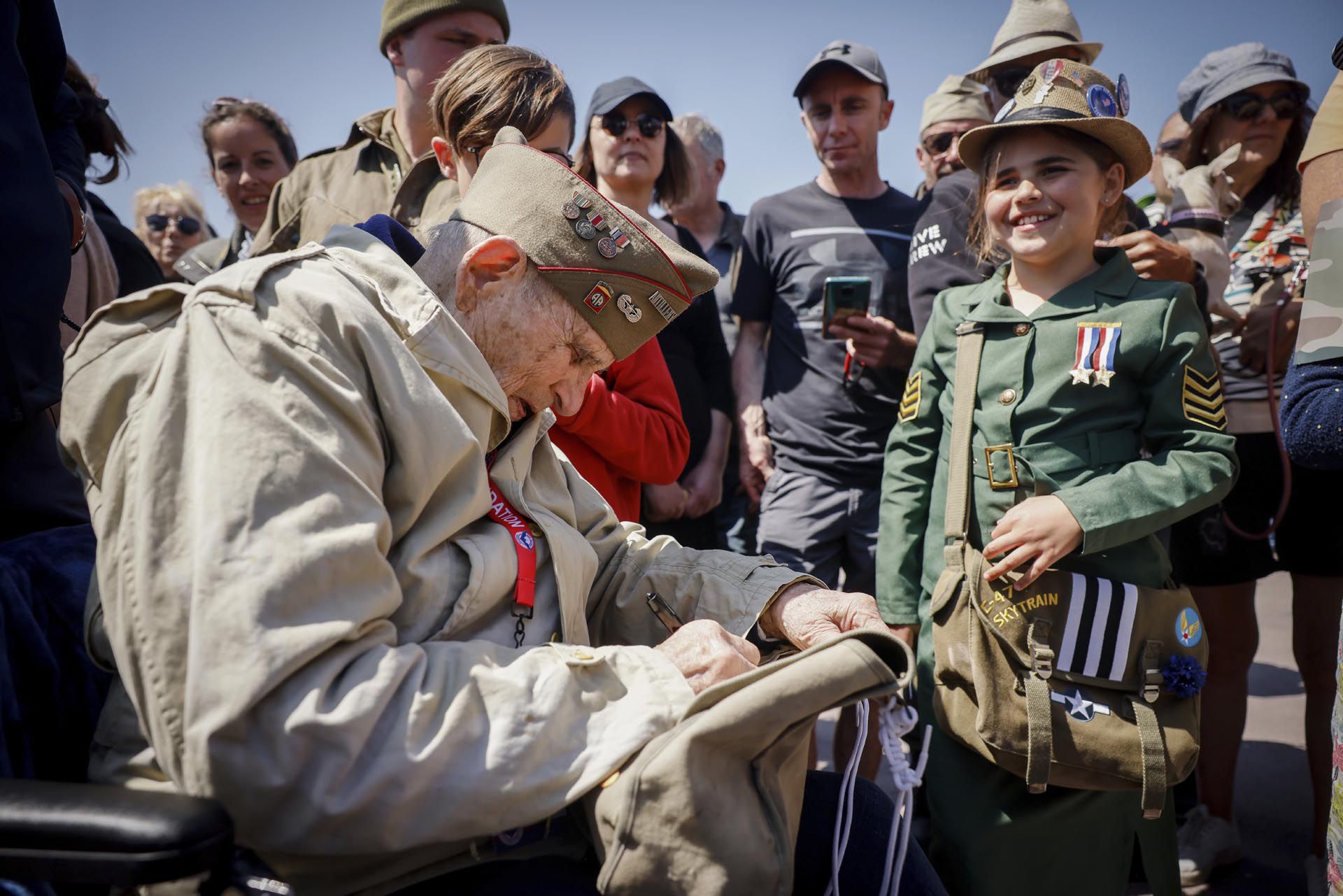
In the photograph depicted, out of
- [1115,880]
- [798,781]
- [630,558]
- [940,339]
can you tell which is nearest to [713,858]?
[798,781]

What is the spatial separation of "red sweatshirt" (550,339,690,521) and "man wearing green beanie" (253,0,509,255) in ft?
3.01

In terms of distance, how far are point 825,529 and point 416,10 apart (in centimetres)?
212

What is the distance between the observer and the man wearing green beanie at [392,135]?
2.99m

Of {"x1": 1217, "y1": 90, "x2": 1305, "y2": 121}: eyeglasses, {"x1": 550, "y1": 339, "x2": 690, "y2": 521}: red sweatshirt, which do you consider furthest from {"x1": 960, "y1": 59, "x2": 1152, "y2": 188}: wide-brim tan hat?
{"x1": 1217, "y1": 90, "x2": 1305, "y2": 121}: eyeglasses

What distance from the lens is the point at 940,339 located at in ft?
8.60

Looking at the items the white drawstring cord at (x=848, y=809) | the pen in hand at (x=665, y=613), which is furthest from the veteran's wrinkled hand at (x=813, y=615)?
the white drawstring cord at (x=848, y=809)

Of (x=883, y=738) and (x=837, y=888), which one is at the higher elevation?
(x=883, y=738)

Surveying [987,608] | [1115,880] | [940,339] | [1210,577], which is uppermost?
[940,339]

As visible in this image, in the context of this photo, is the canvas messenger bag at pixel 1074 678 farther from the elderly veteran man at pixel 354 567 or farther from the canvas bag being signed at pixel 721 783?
the canvas bag being signed at pixel 721 783

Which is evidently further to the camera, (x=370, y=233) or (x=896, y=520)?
(x=896, y=520)

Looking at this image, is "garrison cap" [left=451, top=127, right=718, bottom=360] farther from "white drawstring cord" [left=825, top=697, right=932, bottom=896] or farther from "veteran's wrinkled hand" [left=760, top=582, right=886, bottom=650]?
"white drawstring cord" [left=825, top=697, right=932, bottom=896]

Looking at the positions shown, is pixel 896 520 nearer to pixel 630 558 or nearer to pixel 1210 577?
pixel 630 558

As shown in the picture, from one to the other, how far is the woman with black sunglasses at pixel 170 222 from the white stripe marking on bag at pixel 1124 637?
5.49 m

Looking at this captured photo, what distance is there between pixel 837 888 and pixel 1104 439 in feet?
4.45
